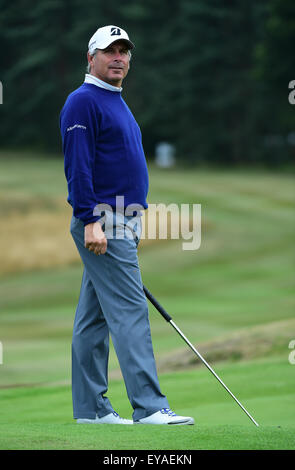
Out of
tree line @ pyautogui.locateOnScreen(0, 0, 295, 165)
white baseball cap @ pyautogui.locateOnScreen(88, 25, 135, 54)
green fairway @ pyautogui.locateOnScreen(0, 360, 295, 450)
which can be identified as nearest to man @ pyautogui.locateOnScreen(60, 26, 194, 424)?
white baseball cap @ pyautogui.locateOnScreen(88, 25, 135, 54)

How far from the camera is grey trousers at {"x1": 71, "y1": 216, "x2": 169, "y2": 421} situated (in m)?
4.58

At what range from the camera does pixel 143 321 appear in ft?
15.3

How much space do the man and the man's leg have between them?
0.03 meters

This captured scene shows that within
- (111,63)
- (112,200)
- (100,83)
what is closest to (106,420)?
(112,200)

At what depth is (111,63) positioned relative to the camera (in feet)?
15.6

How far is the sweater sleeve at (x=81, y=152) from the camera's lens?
4574mm

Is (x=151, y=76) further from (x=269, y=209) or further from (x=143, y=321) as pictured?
(x=143, y=321)

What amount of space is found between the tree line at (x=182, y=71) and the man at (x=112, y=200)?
38.6 metres

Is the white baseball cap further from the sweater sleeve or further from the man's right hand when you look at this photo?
the man's right hand

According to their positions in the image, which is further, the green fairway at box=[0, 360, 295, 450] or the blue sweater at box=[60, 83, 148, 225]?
the blue sweater at box=[60, 83, 148, 225]

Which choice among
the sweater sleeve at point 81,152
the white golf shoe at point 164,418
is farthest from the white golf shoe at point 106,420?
the sweater sleeve at point 81,152

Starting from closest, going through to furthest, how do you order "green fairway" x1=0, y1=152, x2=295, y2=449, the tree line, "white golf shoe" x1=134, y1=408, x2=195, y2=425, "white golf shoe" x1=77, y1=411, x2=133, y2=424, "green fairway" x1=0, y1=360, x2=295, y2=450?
"green fairway" x1=0, y1=360, x2=295, y2=450
"green fairway" x1=0, y1=152, x2=295, y2=449
"white golf shoe" x1=134, y1=408, x2=195, y2=425
"white golf shoe" x1=77, y1=411, x2=133, y2=424
the tree line
